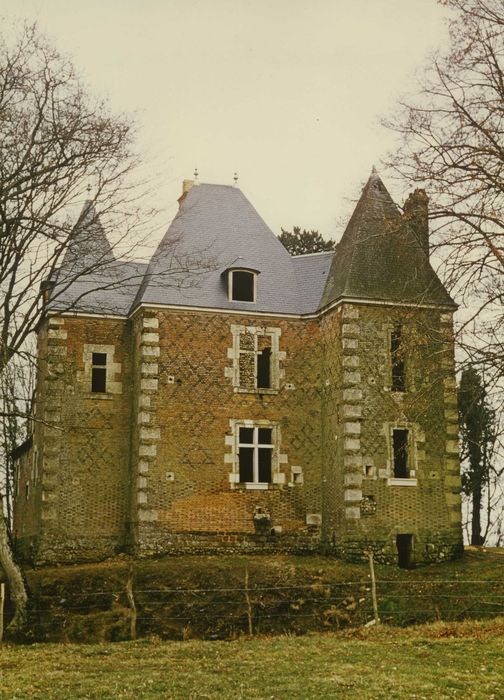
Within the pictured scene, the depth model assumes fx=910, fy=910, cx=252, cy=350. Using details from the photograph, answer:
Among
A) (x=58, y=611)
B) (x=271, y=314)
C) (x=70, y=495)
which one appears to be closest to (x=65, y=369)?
(x=70, y=495)

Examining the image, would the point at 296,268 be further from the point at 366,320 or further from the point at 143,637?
the point at 143,637

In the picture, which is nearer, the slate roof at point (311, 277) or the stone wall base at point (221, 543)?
the stone wall base at point (221, 543)

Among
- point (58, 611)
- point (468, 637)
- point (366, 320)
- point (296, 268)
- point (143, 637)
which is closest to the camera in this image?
point (468, 637)

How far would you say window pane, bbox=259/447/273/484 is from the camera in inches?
1069

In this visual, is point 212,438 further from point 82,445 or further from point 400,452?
point 400,452

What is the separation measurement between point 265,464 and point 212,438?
1847 millimetres

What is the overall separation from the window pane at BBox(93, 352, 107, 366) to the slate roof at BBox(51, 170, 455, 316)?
1388 millimetres

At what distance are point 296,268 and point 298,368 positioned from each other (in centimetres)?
378

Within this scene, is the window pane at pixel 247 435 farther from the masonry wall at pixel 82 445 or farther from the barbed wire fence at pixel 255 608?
the barbed wire fence at pixel 255 608

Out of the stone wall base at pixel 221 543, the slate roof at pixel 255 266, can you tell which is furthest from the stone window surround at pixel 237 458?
the slate roof at pixel 255 266

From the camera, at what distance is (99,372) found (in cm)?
2805

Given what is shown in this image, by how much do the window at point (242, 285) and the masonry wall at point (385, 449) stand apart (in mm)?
2868

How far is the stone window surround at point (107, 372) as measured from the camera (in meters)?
27.6

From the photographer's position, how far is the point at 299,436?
90.3ft
